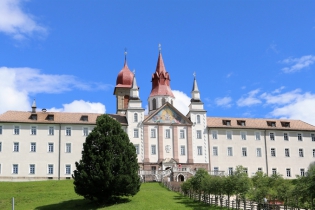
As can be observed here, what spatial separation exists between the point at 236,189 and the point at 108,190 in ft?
42.6

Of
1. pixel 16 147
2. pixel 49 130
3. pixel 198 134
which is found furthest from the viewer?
pixel 198 134

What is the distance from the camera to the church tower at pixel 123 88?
96875 mm

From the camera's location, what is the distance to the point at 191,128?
77312 millimetres

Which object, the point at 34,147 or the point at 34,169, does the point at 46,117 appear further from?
the point at 34,169

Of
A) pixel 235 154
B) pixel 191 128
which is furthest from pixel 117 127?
pixel 235 154

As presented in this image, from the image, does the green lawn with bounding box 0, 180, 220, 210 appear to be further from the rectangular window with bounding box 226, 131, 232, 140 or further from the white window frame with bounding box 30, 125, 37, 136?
the rectangular window with bounding box 226, 131, 232, 140

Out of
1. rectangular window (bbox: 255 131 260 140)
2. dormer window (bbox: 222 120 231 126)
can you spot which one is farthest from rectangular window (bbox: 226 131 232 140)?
rectangular window (bbox: 255 131 260 140)

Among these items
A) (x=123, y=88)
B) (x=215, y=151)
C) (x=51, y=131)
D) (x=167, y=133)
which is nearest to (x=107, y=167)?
(x=51, y=131)

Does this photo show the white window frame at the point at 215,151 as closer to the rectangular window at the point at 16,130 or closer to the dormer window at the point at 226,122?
the dormer window at the point at 226,122

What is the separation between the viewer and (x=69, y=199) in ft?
175

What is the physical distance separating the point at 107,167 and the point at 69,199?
646 cm

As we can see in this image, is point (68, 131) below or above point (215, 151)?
above

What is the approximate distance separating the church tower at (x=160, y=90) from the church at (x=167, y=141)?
180 mm

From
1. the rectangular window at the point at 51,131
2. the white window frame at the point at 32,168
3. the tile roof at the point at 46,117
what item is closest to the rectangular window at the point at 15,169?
the white window frame at the point at 32,168
